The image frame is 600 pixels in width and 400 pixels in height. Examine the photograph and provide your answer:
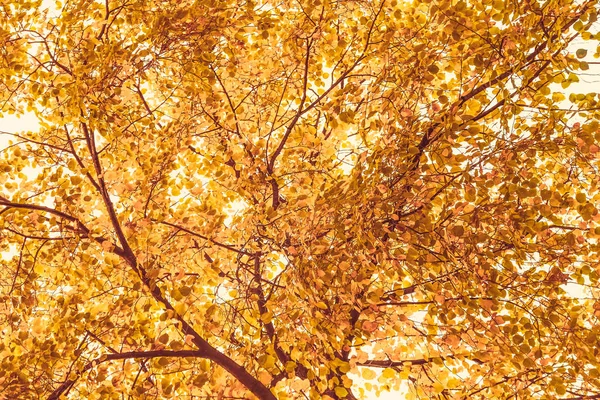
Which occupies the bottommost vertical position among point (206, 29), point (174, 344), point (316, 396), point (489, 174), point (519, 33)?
point (316, 396)

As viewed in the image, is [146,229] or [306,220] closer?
[306,220]

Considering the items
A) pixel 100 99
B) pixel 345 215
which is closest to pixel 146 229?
pixel 100 99

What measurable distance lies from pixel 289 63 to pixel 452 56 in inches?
67.6

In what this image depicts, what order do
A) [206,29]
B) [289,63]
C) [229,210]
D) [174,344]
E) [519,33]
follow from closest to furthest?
[519,33] < [174,344] < [206,29] < [289,63] < [229,210]

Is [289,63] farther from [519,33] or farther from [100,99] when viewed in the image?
[519,33]

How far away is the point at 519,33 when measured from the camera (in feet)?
10.7

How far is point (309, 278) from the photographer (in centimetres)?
353

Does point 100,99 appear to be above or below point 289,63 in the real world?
below

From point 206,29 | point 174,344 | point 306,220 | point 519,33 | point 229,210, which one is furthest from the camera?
point 229,210

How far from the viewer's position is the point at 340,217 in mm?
3748

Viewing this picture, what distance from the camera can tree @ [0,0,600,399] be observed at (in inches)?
130

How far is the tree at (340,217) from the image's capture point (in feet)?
10.8

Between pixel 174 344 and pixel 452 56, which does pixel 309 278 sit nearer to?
pixel 174 344

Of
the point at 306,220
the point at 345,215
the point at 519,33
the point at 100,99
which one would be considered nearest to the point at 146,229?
the point at 100,99
